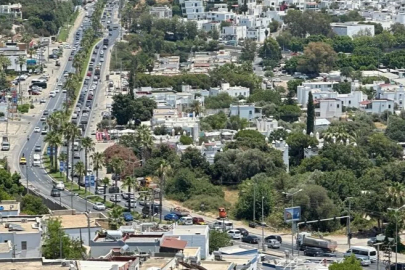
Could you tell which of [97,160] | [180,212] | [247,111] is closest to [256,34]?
[247,111]

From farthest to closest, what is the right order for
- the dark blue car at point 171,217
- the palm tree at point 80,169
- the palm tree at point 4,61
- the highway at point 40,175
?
1. the palm tree at point 4,61
2. the palm tree at point 80,169
3. the highway at point 40,175
4. the dark blue car at point 171,217

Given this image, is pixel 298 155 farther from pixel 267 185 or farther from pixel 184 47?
pixel 184 47

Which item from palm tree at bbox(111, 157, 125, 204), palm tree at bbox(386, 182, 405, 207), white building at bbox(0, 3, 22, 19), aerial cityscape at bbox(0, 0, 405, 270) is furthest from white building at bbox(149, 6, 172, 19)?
palm tree at bbox(386, 182, 405, 207)

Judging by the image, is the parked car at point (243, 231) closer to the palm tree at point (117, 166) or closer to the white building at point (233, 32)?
the palm tree at point (117, 166)

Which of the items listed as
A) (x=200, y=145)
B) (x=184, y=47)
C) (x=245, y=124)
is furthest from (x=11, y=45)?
(x=200, y=145)

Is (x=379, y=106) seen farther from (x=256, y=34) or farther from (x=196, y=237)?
(x=196, y=237)

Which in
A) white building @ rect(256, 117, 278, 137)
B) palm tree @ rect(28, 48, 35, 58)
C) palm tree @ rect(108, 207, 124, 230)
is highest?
palm tree @ rect(108, 207, 124, 230)

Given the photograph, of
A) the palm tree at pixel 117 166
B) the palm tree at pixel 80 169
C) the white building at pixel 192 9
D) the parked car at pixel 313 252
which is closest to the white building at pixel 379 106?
the palm tree at pixel 117 166

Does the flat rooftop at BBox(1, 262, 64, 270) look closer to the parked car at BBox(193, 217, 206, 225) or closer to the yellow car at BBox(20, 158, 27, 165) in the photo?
the parked car at BBox(193, 217, 206, 225)
